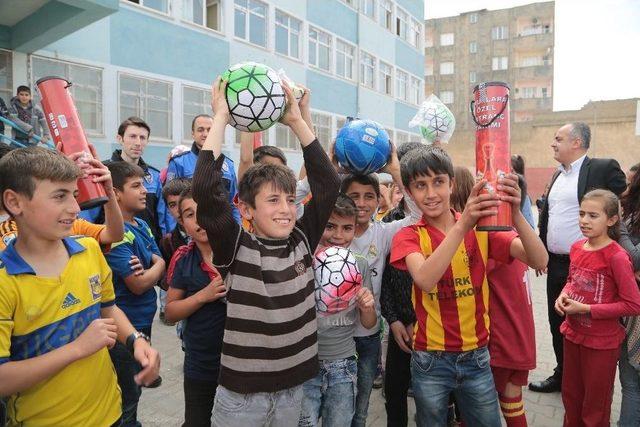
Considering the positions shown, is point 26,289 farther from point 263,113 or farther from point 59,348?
point 263,113

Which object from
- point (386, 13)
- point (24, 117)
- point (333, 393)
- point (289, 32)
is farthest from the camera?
point (386, 13)

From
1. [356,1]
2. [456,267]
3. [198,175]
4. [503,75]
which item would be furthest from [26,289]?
[503,75]

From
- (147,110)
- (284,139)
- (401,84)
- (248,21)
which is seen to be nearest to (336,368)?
(147,110)

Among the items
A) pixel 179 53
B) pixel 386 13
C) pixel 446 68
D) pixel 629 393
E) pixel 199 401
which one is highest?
pixel 446 68

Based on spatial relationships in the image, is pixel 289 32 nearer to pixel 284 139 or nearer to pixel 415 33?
pixel 284 139

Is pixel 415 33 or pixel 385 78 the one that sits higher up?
pixel 415 33

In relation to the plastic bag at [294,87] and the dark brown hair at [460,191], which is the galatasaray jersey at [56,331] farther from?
the dark brown hair at [460,191]

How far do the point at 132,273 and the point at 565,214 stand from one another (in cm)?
364

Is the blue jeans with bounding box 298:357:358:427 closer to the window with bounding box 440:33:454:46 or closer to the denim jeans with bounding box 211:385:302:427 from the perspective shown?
the denim jeans with bounding box 211:385:302:427

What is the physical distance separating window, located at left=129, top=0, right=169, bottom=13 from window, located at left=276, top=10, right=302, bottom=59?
4.70 metres

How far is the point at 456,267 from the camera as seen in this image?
2469 millimetres

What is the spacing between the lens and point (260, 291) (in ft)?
6.98

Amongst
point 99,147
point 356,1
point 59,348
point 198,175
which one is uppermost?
point 356,1

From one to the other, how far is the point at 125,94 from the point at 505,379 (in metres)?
10.8
